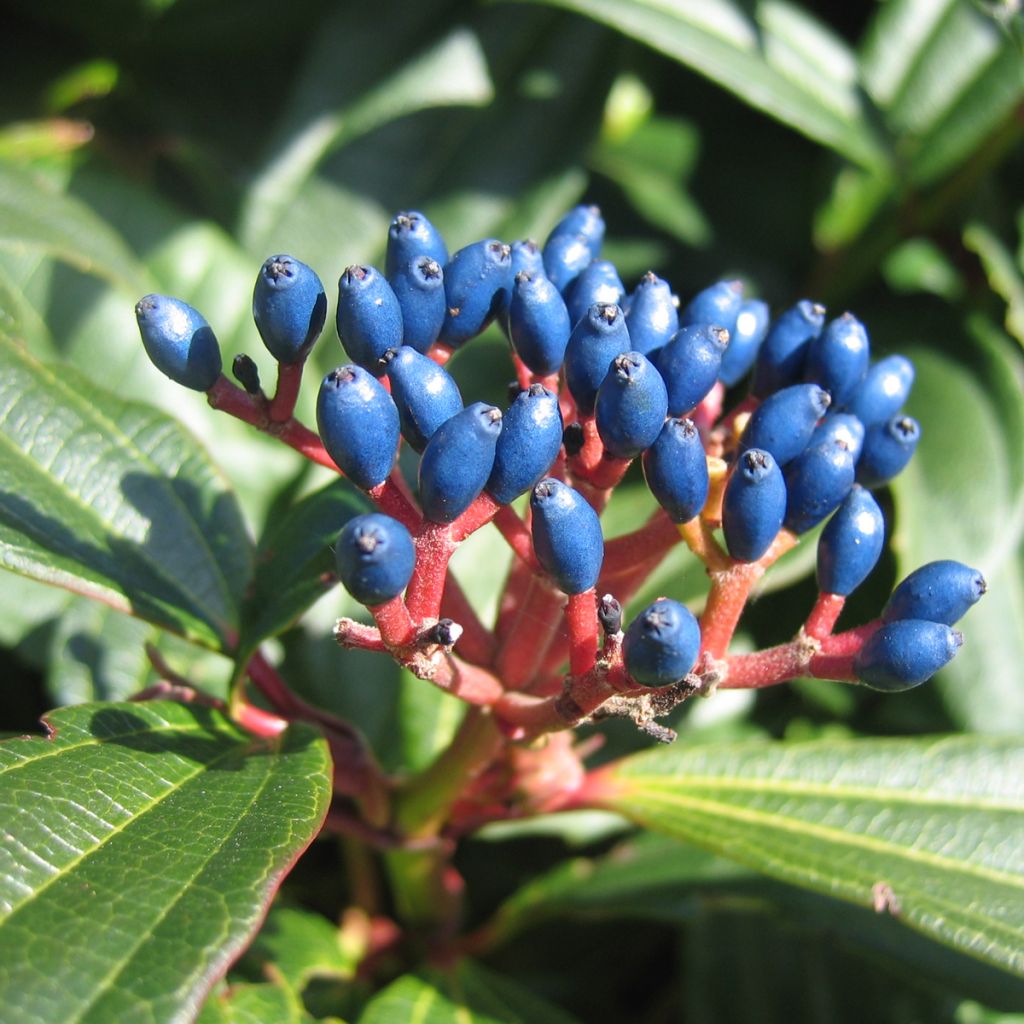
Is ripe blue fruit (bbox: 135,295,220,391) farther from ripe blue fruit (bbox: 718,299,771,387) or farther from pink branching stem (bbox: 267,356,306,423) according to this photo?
ripe blue fruit (bbox: 718,299,771,387)

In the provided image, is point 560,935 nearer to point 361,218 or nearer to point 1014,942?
point 1014,942

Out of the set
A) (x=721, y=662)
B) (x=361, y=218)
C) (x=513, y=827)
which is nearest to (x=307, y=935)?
(x=513, y=827)

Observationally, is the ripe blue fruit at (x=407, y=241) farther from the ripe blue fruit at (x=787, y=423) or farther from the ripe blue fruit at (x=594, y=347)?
the ripe blue fruit at (x=787, y=423)

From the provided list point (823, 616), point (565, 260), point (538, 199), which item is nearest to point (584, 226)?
point (565, 260)

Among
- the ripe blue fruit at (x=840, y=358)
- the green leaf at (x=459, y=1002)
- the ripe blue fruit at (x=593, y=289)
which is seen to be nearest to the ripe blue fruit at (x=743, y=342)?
the ripe blue fruit at (x=840, y=358)

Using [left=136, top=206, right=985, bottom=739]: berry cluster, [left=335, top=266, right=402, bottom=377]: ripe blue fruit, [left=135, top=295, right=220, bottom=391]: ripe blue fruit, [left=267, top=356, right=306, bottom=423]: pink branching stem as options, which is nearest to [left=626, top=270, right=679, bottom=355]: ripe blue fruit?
[left=136, top=206, right=985, bottom=739]: berry cluster

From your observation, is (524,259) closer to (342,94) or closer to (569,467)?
(569,467)
